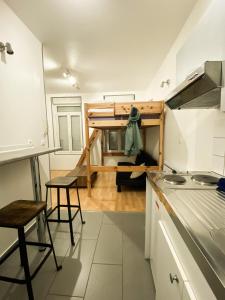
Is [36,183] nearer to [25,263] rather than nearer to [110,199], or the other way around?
[25,263]

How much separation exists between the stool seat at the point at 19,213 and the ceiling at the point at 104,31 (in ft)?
6.03

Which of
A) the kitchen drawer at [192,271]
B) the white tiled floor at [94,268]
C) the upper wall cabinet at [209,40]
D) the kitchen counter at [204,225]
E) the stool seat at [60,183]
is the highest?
the upper wall cabinet at [209,40]

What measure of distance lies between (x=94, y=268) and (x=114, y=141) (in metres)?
3.62

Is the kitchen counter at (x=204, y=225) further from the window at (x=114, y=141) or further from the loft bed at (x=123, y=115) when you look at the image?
the window at (x=114, y=141)

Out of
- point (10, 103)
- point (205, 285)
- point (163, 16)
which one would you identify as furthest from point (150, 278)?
point (163, 16)

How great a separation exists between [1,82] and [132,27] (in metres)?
1.55

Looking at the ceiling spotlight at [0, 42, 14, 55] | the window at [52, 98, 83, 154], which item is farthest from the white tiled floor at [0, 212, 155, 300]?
the window at [52, 98, 83, 154]

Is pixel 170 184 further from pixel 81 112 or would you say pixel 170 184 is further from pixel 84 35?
pixel 81 112

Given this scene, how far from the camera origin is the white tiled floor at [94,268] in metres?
1.19

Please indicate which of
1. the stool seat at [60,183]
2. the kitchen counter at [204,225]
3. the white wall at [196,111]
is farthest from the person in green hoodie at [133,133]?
the kitchen counter at [204,225]

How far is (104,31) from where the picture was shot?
187 cm

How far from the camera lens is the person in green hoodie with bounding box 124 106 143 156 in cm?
248

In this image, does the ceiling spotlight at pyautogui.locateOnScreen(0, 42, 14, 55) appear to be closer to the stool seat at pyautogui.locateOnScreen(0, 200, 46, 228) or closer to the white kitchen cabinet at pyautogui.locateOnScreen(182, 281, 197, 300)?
the stool seat at pyautogui.locateOnScreen(0, 200, 46, 228)

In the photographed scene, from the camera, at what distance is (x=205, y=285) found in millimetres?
440
